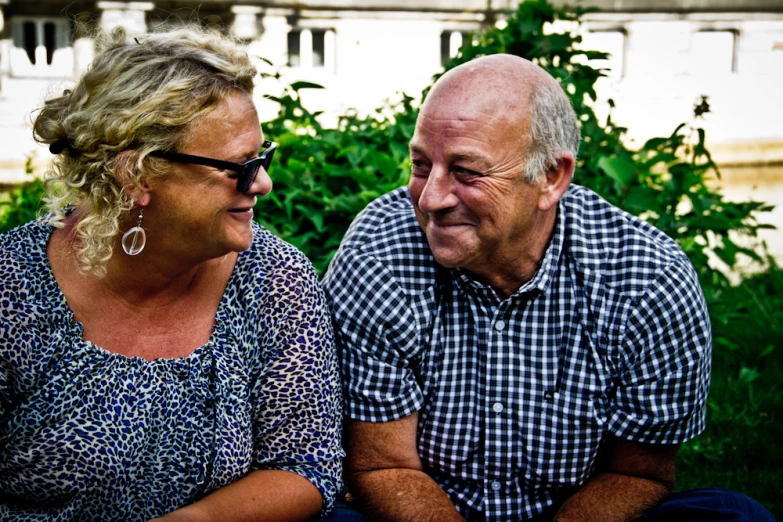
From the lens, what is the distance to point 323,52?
1378 cm

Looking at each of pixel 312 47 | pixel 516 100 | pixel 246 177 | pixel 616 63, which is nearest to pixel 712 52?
pixel 616 63

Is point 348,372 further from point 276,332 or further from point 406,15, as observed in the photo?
point 406,15

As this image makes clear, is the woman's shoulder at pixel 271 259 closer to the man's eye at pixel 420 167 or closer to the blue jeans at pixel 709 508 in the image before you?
the man's eye at pixel 420 167

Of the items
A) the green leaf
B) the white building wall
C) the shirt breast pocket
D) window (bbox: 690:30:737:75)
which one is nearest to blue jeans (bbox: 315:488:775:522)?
the shirt breast pocket

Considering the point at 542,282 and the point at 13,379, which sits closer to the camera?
the point at 13,379

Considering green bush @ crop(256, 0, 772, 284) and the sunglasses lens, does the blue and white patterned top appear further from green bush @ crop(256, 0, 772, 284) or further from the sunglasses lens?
green bush @ crop(256, 0, 772, 284)

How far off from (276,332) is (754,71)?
45.3ft

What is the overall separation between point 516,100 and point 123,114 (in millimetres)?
1028

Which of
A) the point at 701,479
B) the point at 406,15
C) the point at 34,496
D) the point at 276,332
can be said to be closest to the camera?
the point at 34,496

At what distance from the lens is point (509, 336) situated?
2.56 metres

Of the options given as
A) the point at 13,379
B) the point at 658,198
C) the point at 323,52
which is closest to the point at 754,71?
the point at 323,52

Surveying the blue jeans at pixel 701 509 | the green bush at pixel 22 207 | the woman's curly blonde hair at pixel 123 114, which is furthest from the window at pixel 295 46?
the blue jeans at pixel 701 509

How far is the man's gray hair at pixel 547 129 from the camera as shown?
8.07 feet

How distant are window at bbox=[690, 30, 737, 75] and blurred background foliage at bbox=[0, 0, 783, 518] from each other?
36.2 ft
